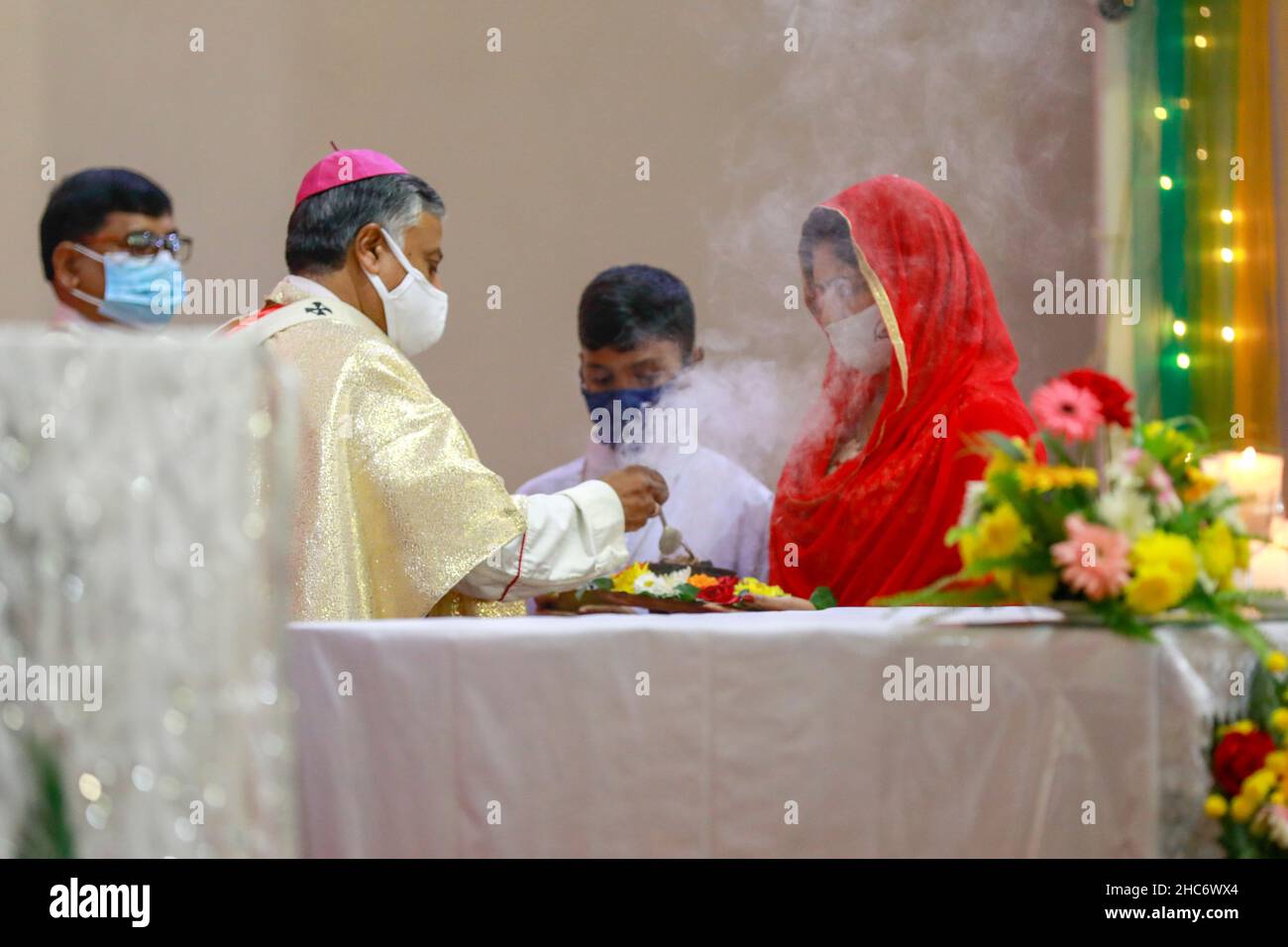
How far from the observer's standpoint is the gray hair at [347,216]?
141 inches

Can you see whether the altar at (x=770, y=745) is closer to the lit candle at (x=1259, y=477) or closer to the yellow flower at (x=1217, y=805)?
the yellow flower at (x=1217, y=805)

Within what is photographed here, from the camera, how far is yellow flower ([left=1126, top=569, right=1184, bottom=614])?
2.09 m

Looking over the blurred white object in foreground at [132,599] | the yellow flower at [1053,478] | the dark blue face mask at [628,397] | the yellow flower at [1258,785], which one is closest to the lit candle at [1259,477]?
the yellow flower at [1053,478]

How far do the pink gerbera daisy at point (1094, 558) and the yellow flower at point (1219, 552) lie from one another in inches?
4.7

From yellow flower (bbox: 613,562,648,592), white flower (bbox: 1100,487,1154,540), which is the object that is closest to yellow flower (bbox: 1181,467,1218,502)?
white flower (bbox: 1100,487,1154,540)

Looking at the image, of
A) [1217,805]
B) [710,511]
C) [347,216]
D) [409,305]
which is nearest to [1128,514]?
[1217,805]

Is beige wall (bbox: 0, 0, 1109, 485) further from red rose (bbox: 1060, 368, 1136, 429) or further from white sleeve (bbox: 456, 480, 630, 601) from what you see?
red rose (bbox: 1060, 368, 1136, 429)

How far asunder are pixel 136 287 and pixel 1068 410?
260 centimetres

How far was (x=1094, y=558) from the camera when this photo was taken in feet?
7.03

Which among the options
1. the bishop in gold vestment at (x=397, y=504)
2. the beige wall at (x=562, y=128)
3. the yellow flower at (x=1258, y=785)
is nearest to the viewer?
the yellow flower at (x=1258, y=785)

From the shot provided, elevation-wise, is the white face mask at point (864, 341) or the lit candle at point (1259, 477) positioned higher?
the white face mask at point (864, 341)

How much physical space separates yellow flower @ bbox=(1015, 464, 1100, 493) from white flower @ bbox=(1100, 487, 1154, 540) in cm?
5

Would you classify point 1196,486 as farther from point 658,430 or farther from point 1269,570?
point 658,430
